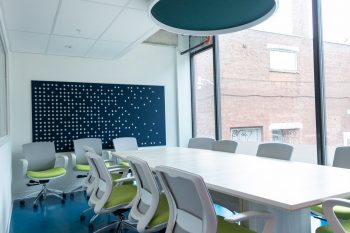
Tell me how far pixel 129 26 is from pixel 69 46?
1.41m

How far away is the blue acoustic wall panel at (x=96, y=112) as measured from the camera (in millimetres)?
5047

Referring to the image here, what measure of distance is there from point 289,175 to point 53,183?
4.35 metres

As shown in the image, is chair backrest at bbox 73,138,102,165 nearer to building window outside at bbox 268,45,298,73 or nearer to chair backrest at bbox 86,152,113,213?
chair backrest at bbox 86,152,113,213

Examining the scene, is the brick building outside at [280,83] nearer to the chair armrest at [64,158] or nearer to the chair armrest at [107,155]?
the chair armrest at [107,155]

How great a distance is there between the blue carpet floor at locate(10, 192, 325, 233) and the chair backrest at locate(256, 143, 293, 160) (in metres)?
0.85

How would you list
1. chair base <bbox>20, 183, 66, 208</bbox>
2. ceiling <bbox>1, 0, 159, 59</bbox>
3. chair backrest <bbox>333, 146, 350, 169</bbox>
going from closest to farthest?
chair backrest <bbox>333, 146, 350, 169</bbox> < ceiling <bbox>1, 0, 159, 59</bbox> < chair base <bbox>20, 183, 66, 208</bbox>

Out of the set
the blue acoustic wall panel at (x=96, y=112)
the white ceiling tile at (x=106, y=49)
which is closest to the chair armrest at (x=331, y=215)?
the white ceiling tile at (x=106, y=49)

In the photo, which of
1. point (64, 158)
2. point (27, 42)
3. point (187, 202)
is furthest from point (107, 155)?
point (187, 202)

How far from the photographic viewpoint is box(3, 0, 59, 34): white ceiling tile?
3006 mm

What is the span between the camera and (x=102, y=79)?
5555mm

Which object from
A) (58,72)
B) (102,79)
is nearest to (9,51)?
(58,72)

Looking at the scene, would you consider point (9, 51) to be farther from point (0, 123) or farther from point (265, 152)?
point (265, 152)

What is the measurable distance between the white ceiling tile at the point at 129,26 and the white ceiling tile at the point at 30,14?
755 millimetres

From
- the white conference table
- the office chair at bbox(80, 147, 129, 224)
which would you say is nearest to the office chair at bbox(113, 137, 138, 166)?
the office chair at bbox(80, 147, 129, 224)
